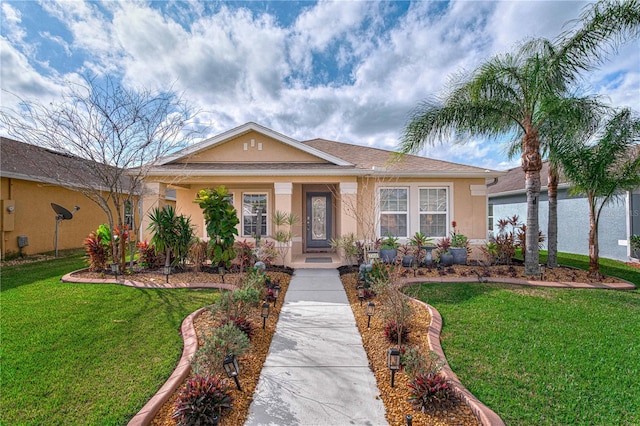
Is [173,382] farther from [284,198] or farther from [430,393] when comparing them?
[284,198]

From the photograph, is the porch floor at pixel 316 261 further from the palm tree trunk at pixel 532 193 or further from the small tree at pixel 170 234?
the palm tree trunk at pixel 532 193

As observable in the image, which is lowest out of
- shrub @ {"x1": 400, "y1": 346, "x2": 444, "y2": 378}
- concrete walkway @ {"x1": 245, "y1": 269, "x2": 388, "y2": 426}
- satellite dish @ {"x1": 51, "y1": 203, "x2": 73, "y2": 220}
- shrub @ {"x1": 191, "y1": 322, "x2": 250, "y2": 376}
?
concrete walkway @ {"x1": 245, "y1": 269, "x2": 388, "y2": 426}

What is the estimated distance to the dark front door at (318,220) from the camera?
1258 centimetres

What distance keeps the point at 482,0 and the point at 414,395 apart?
1064cm

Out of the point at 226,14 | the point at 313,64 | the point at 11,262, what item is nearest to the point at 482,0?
the point at 313,64

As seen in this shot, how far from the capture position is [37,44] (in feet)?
27.9

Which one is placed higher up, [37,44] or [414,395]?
[37,44]

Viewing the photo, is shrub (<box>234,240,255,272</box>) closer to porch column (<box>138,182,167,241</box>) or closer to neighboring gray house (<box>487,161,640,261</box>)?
porch column (<box>138,182,167,241</box>)

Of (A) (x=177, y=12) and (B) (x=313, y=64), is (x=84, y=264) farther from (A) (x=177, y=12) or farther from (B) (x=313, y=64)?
(B) (x=313, y=64)

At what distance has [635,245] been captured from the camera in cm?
1080

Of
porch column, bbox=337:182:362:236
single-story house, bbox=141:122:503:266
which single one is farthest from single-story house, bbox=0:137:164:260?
porch column, bbox=337:182:362:236

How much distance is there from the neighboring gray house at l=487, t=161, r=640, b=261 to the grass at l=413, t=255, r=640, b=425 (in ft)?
18.1

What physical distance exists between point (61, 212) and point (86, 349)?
1204 centimetres

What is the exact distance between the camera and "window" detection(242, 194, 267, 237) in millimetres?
11812
